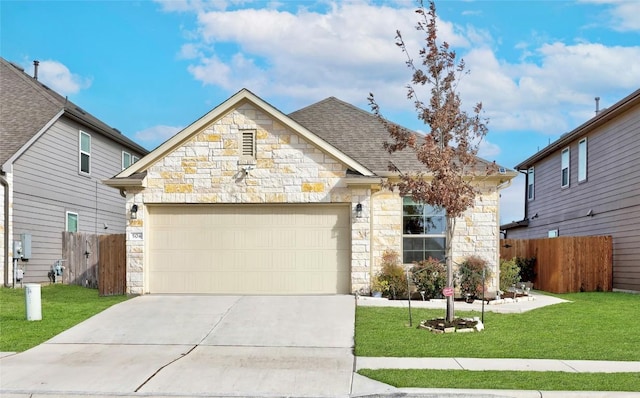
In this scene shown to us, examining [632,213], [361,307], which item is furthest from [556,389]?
[632,213]

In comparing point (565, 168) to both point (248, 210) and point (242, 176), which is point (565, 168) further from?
point (242, 176)

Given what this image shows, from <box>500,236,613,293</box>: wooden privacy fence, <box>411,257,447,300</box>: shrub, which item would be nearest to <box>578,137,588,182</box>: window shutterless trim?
<box>500,236,613,293</box>: wooden privacy fence

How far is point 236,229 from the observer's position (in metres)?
16.2

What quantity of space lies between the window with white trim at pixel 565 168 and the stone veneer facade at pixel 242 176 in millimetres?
13096

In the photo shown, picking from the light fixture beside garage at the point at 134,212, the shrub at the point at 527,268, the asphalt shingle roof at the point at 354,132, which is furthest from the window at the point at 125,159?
the shrub at the point at 527,268

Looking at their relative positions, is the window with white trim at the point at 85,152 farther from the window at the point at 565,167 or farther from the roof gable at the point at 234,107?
the window at the point at 565,167

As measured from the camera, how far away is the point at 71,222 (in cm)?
2328

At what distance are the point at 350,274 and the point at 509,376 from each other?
7.76 m

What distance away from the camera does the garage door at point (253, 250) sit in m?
16.0

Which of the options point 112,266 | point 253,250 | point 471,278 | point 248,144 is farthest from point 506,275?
point 112,266

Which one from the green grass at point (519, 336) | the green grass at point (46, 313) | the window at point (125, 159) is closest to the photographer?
the green grass at point (519, 336)

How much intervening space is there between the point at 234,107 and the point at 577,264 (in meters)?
12.0

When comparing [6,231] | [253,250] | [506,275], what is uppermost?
[6,231]

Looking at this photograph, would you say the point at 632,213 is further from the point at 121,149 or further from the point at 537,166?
the point at 121,149
